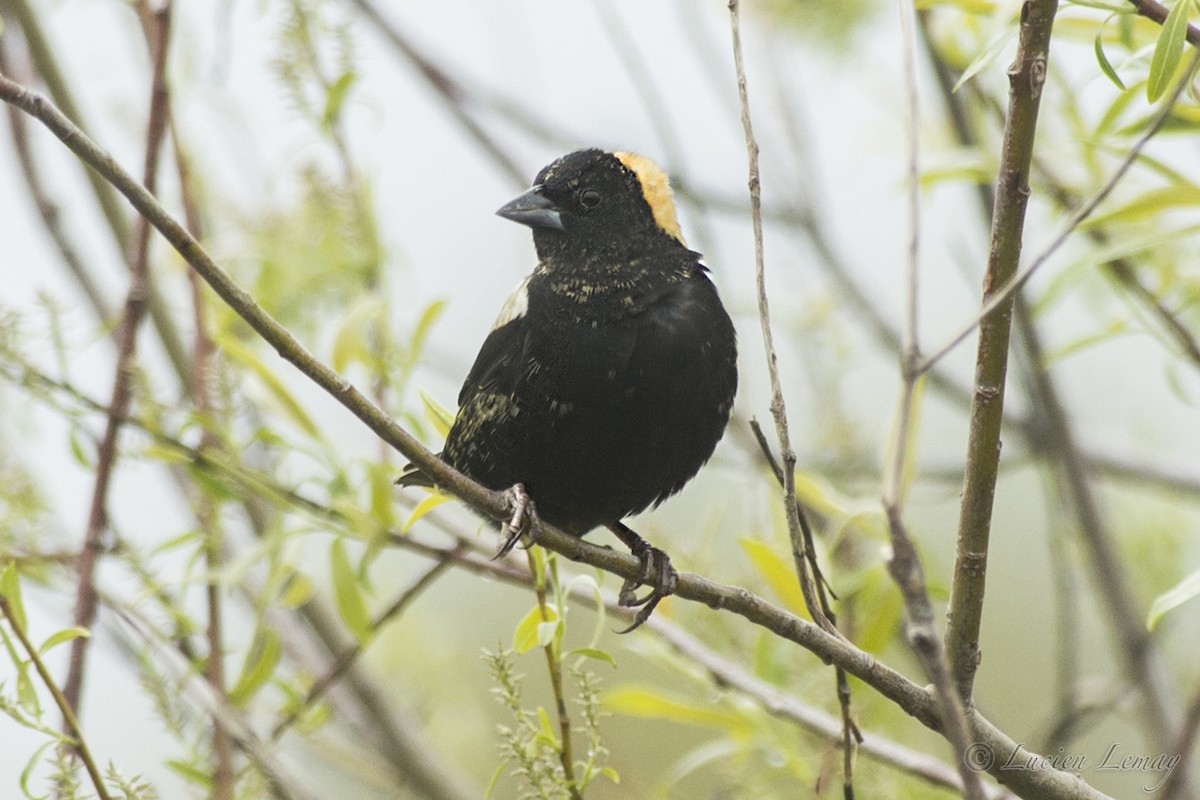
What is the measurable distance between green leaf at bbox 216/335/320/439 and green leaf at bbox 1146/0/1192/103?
1.60m

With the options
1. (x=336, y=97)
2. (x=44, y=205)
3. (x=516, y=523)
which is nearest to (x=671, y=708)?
(x=516, y=523)

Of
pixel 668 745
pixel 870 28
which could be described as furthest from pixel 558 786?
pixel 668 745

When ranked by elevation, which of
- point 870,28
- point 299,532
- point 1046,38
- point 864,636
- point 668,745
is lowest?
point 864,636

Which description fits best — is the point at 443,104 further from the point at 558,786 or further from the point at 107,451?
the point at 558,786

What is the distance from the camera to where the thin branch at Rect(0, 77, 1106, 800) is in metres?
1.48

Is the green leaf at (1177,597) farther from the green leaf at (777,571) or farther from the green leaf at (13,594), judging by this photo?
the green leaf at (13,594)

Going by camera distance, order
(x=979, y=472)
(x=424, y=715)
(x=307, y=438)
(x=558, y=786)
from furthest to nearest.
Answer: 1. (x=424, y=715)
2. (x=307, y=438)
3. (x=558, y=786)
4. (x=979, y=472)

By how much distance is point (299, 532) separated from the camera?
8.12 ft

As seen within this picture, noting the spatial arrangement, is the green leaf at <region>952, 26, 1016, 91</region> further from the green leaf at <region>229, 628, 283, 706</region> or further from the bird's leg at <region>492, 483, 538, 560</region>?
the green leaf at <region>229, 628, 283, 706</region>

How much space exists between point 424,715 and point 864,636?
5.34 feet

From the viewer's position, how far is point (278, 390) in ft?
8.47

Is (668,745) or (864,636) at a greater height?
(668,745)

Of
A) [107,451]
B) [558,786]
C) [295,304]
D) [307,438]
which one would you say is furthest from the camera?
[295,304]

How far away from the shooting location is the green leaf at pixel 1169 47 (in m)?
1.57
